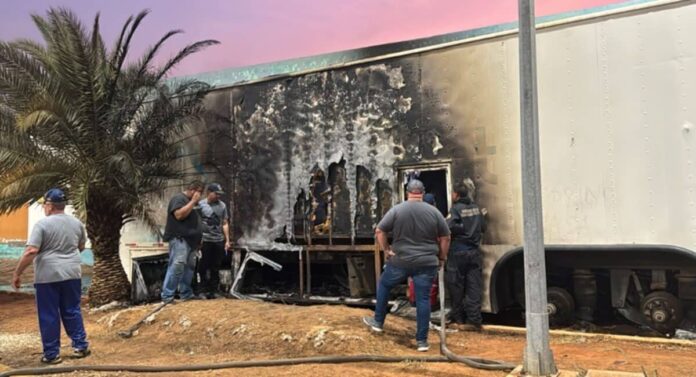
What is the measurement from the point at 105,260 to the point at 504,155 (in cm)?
671

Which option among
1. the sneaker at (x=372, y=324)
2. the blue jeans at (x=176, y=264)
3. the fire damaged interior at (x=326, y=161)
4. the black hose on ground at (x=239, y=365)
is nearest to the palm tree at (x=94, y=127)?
the fire damaged interior at (x=326, y=161)

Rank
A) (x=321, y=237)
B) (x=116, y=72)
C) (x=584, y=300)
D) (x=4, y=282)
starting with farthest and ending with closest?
(x=4, y=282) < (x=116, y=72) < (x=321, y=237) < (x=584, y=300)

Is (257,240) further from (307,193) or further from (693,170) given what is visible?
(693,170)

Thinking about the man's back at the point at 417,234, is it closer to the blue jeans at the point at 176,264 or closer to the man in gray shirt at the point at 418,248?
the man in gray shirt at the point at 418,248

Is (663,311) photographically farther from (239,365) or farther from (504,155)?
(239,365)

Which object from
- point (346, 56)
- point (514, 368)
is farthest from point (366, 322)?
point (346, 56)

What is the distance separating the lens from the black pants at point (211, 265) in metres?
8.67

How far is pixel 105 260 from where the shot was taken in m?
9.52

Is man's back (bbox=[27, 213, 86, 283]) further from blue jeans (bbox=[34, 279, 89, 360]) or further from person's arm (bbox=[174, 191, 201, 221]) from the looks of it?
person's arm (bbox=[174, 191, 201, 221])

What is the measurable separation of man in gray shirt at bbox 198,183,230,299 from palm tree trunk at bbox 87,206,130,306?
1675 millimetres

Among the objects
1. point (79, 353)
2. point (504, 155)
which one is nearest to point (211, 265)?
point (79, 353)

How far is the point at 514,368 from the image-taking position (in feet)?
15.1

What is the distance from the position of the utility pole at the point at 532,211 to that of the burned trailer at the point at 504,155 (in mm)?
2462

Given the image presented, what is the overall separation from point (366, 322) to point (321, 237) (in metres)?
2.48
